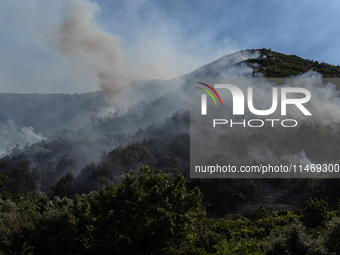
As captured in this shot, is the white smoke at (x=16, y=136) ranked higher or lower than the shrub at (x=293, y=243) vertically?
higher

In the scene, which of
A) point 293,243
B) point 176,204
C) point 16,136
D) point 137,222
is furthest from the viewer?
point 16,136

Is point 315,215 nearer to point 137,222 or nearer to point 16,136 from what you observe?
point 137,222

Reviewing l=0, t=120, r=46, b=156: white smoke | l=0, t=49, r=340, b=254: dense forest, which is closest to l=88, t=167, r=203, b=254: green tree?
l=0, t=49, r=340, b=254: dense forest

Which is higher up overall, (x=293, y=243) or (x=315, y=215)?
(x=293, y=243)

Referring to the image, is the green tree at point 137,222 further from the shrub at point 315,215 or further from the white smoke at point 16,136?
the white smoke at point 16,136

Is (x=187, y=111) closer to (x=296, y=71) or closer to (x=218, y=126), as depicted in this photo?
(x=218, y=126)

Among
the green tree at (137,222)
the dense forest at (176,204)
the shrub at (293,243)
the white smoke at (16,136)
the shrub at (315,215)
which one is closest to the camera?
the shrub at (293,243)

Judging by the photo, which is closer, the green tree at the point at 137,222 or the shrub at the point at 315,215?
the green tree at the point at 137,222

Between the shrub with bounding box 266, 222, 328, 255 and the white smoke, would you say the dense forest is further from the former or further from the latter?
the white smoke

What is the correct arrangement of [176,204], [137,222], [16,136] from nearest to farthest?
[137,222] < [176,204] < [16,136]

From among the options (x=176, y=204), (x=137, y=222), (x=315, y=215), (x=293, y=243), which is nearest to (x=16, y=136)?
(x=137, y=222)

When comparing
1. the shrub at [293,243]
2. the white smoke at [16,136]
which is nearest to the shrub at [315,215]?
the shrub at [293,243]

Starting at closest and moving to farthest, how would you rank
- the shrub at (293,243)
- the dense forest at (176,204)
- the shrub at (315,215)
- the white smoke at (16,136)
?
the shrub at (293,243) < the dense forest at (176,204) < the shrub at (315,215) < the white smoke at (16,136)

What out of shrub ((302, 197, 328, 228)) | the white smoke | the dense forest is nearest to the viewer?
the dense forest
